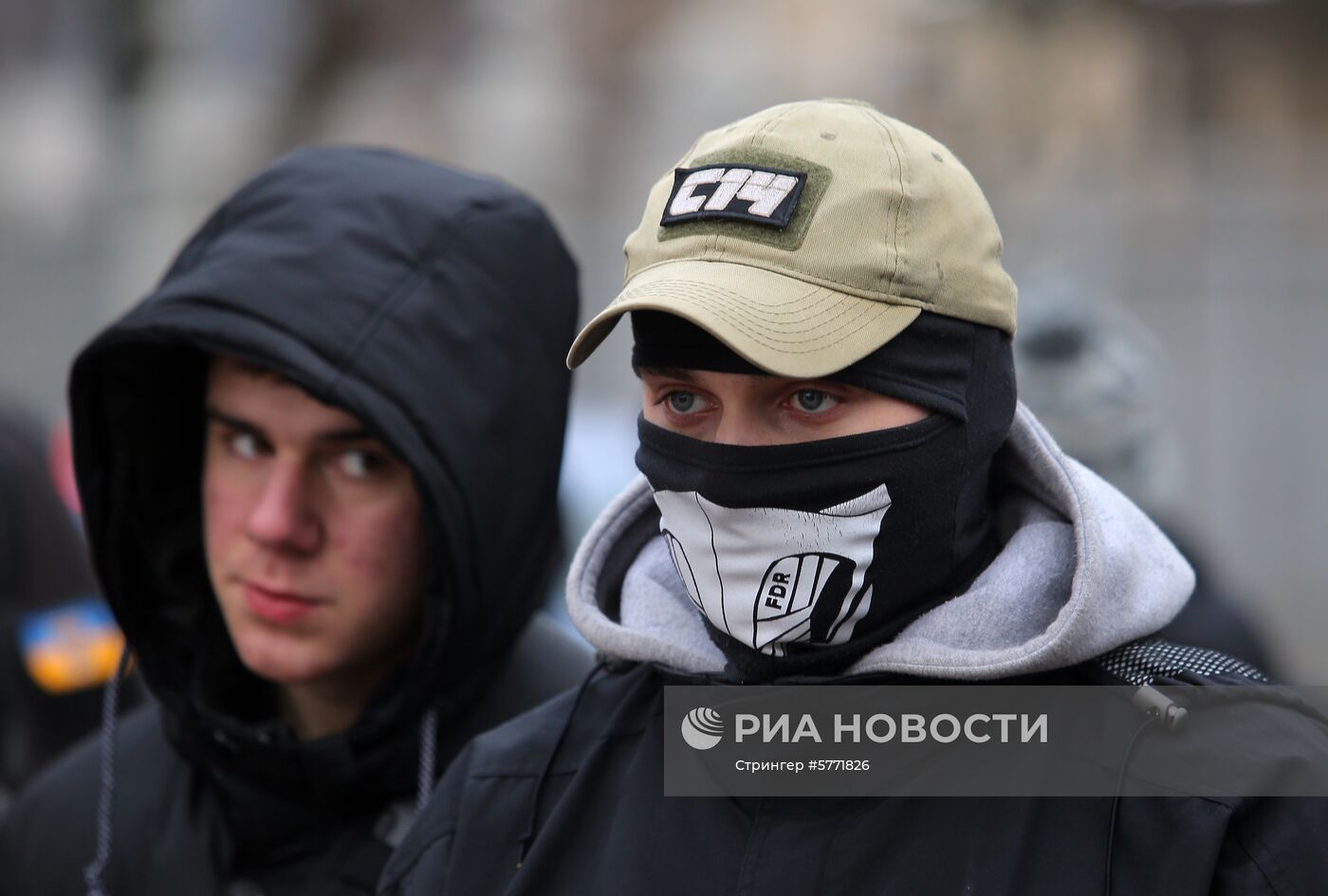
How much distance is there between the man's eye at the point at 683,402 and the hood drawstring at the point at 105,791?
1.70m

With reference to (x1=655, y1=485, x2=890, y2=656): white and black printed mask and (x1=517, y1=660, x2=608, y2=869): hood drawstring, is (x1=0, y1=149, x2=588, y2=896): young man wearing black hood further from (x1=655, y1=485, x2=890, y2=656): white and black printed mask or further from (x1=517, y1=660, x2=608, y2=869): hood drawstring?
(x1=655, y1=485, x2=890, y2=656): white and black printed mask

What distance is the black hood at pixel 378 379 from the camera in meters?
2.83

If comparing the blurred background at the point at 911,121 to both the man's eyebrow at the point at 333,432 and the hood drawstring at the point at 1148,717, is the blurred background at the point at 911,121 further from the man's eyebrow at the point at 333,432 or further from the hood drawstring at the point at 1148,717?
the hood drawstring at the point at 1148,717

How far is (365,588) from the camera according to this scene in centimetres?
291

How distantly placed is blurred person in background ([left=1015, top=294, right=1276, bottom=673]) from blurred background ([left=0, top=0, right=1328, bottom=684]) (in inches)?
0.6

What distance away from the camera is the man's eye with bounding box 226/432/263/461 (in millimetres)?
2982

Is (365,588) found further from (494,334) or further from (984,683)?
(984,683)

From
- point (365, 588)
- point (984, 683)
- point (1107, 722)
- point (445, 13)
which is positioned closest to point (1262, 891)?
point (1107, 722)

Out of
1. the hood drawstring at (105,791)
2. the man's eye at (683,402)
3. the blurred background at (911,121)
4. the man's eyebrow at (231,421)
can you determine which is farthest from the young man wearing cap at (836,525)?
the blurred background at (911,121)

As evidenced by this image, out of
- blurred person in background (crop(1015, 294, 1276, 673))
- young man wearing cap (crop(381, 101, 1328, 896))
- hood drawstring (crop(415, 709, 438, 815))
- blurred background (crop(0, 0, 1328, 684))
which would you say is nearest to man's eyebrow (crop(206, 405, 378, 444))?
hood drawstring (crop(415, 709, 438, 815))

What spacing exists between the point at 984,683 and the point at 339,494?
4.49ft

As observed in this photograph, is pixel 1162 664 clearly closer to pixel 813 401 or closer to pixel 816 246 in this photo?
pixel 813 401

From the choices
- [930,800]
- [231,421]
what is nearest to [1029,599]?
[930,800]

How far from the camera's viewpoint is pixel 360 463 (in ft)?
9.56
